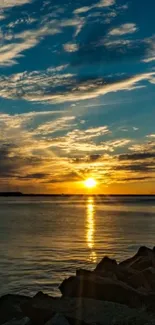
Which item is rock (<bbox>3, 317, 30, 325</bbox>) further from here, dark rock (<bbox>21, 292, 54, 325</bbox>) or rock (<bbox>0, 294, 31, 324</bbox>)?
rock (<bbox>0, 294, 31, 324</bbox>)

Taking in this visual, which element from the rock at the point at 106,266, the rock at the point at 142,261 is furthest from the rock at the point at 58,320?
the rock at the point at 142,261

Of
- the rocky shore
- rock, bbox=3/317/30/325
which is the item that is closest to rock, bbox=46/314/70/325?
the rocky shore

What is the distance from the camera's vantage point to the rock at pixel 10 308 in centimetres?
1171

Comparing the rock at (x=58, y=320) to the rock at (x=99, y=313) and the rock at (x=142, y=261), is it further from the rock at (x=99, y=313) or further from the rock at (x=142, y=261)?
the rock at (x=142, y=261)

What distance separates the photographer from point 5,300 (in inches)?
494

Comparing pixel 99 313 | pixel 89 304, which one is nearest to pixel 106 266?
pixel 89 304

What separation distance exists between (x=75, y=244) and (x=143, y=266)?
57.0 ft

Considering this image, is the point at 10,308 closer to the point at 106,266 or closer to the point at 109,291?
the point at 109,291

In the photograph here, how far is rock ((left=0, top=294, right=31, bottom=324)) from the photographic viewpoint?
1171 centimetres

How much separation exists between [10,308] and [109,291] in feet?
9.35

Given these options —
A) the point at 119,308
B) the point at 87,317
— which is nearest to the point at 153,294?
the point at 119,308

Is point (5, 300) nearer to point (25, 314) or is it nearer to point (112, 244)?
point (25, 314)

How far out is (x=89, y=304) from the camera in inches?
436

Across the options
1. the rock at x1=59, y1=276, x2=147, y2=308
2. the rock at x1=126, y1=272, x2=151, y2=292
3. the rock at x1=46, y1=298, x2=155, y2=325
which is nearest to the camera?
the rock at x1=46, y1=298, x2=155, y2=325
